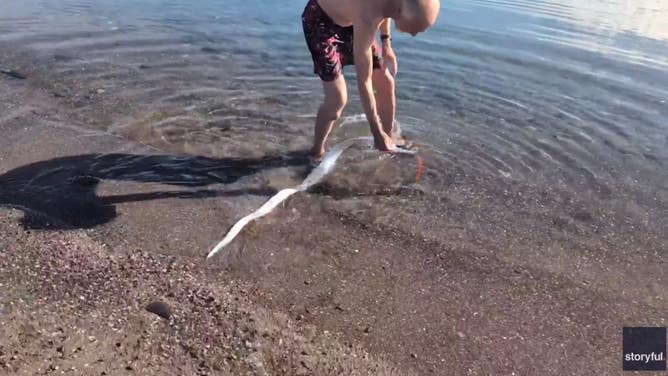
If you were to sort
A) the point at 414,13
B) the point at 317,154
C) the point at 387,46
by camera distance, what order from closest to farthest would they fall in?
the point at 414,13, the point at 317,154, the point at 387,46

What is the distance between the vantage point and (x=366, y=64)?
12.4 feet

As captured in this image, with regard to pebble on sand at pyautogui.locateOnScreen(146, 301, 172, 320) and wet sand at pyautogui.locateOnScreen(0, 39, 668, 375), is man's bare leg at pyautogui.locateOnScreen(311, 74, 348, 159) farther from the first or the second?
pebble on sand at pyautogui.locateOnScreen(146, 301, 172, 320)

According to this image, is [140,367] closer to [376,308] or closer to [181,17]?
[376,308]

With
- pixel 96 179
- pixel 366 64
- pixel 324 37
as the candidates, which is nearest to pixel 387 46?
pixel 324 37

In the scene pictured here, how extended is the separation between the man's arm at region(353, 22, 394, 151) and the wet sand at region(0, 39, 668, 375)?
47 centimetres

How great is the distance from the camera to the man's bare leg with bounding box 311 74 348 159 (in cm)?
430

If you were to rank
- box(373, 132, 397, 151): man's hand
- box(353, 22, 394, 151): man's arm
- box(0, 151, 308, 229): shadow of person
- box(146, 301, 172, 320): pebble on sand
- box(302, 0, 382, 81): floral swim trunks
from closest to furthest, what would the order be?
box(146, 301, 172, 320): pebble on sand
box(0, 151, 308, 229): shadow of person
box(353, 22, 394, 151): man's arm
box(373, 132, 397, 151): man's hand
box(302, 0, 382, 81): floral swim trunks

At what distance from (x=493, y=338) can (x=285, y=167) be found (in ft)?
7.06

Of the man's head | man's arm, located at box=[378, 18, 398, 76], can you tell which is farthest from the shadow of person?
the man's head

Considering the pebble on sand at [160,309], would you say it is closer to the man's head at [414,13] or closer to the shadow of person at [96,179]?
the shadow of person at [96,179]

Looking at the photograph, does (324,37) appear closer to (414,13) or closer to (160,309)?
(414,13)

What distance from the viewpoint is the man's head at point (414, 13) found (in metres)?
3.54

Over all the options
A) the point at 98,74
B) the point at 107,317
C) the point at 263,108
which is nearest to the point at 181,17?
the point at 98,74

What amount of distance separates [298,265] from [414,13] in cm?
171
